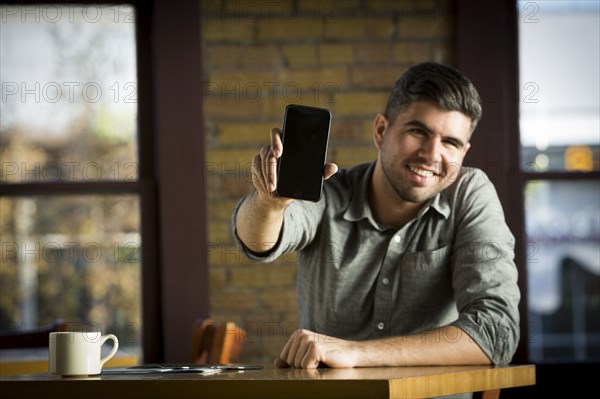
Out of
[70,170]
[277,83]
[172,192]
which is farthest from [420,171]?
[70,170]

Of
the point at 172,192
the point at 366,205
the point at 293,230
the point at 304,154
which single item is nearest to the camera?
the point at 304,154

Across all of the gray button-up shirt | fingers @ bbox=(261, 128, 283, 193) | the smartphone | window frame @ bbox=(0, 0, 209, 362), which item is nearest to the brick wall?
window frame @ bbox=(0, 0, 209, 362)

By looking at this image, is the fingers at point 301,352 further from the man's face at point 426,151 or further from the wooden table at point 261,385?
the man's face at point 426,151

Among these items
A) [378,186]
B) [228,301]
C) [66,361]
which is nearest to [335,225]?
[378,186]

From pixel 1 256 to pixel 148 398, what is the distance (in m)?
2.35

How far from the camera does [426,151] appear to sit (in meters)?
2.44

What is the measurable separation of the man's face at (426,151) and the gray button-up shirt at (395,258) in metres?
0.05

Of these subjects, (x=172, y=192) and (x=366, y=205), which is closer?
(x=366, y=205)

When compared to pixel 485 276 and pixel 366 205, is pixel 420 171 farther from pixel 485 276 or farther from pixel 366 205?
pixel 485 276

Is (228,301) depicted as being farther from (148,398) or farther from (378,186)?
(148,398)

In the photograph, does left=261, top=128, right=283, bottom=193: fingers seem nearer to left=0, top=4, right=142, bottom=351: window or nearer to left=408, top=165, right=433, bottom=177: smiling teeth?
left=408, top=165, right=433, bottom=177: smiling teeth

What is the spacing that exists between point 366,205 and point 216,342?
52 centimetres

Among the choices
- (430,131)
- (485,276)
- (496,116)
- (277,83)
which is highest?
(277,83)

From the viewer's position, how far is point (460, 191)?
2420 millimetres
